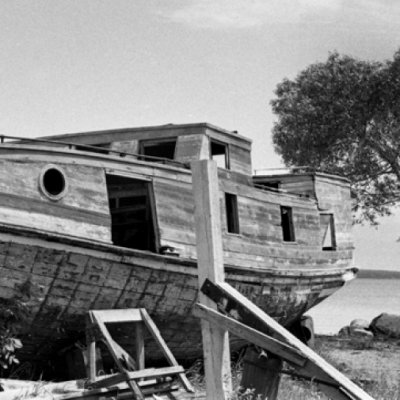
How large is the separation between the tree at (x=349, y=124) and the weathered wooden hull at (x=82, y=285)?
57.9ft

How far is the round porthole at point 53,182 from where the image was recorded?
41.8 ft

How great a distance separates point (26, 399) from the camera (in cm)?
959

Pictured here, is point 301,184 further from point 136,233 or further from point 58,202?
point 58,202

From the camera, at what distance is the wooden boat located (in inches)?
490

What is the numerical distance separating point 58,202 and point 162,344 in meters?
2.77

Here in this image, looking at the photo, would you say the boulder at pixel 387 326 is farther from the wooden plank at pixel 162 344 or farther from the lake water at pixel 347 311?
the wooden plank at pixel 162 344

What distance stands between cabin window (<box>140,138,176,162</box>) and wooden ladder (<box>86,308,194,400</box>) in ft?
13.4

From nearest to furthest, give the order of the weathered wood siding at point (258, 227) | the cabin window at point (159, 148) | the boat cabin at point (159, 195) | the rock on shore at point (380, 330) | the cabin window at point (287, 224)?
the boat cabin at point (159, 195) < the weathered wood siding at point (258, 227) < the cabin window at point (159, 148) < the cabin window at point (287, 224) < the rock on shore at point (380, 330)

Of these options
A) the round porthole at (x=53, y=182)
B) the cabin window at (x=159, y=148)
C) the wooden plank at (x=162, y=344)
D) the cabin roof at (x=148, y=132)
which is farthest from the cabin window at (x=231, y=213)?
the round porthole at (x=53, y=182)

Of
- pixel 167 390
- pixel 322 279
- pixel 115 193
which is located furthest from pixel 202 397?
pixel 322 279

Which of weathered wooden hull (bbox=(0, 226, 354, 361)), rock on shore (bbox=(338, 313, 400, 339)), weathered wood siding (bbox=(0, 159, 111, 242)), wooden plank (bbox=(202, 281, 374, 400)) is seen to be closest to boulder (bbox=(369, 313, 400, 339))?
rock on shore (bbox=(338, 313, 400, 339))

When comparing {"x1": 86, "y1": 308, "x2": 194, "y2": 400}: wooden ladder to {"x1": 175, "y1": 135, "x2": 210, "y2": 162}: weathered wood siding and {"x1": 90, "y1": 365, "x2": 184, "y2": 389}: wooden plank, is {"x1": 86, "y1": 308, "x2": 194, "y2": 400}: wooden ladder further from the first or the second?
{"x1": 175, "y1": 135, "x2": 210, "y2": 162}: weathered wood siding

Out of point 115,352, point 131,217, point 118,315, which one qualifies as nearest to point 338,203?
point 131,217

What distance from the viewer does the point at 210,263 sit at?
9625 mm
